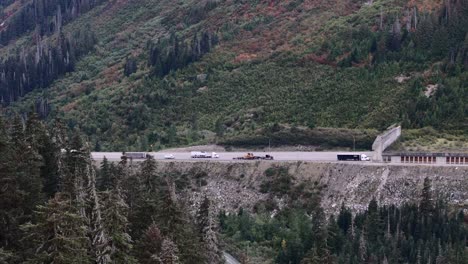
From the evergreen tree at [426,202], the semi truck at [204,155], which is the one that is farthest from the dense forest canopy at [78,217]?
the semi truck at [204,155]

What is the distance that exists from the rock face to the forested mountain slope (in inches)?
334

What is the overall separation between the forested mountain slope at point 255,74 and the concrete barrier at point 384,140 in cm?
328

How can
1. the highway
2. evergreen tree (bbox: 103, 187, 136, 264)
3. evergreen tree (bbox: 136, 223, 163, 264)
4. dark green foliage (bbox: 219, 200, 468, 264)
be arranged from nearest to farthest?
1. evergreen tree (bbox: 103, 187, 136, 264)
2. evergreen tree (bbox: 136, 223, 163, 264)
3. dark green foliage (bbox: 219, 200, 468, 264)
4. the highway

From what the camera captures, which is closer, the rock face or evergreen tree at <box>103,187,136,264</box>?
evergreen tree at <box>103,187,136,264</box>

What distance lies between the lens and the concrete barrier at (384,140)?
225 feet

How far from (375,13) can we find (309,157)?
3418 centimetres

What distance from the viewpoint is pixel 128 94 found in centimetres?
10106

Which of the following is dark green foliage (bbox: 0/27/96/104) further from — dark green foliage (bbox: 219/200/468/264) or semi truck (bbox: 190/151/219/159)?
dark green foliage (bbox: 219/200/468/264)

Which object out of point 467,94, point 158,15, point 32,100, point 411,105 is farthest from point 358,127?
point 158,15

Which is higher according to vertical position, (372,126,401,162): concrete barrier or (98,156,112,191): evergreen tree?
(372,126,401,162): concrete barrier

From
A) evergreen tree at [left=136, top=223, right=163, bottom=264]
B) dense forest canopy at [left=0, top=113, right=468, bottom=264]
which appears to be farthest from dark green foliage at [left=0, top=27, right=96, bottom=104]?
evergreen tree at [left=136, top=223, right=163, bottom=264]

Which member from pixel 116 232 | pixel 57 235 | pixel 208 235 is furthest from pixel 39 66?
pixel 57 235

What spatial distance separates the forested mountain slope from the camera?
8206cm

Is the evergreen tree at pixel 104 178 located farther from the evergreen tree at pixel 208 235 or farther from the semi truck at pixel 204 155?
the semi truck at pixel 204 155
